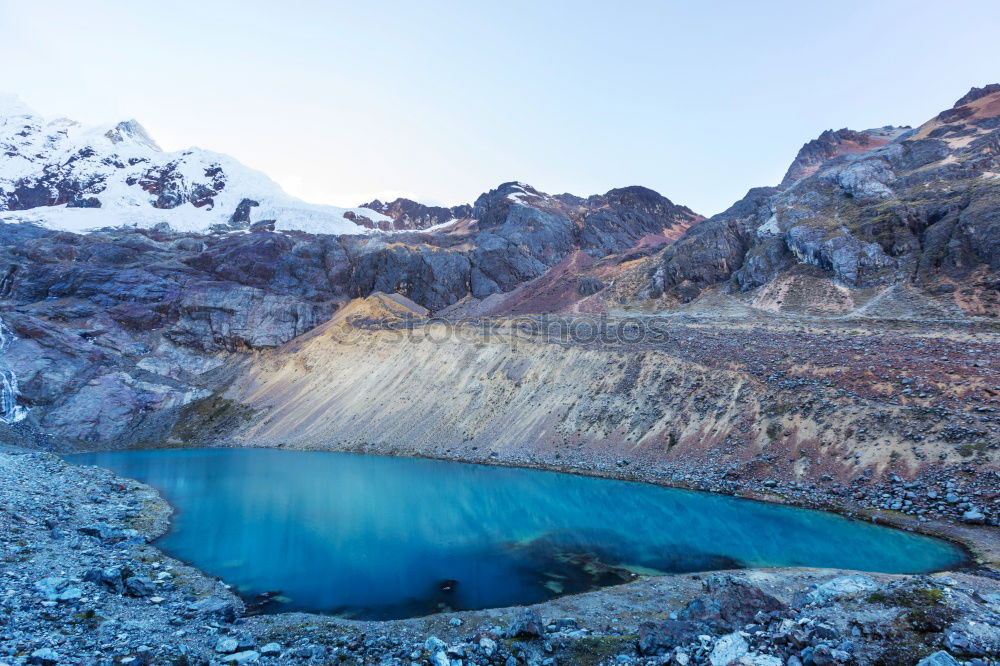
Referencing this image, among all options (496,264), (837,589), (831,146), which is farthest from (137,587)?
(831,146)

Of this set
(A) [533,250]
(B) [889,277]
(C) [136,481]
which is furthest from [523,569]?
(A) [533,250]

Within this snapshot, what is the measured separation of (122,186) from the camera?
167m

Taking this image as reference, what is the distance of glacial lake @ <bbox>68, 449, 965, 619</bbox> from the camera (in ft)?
58.5

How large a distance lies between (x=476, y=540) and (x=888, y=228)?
6091cm

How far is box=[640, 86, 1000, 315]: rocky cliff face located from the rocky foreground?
1690 inches

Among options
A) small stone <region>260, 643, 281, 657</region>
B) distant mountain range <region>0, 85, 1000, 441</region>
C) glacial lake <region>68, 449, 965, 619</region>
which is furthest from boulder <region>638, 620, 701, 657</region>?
distant mountain range <region>0, 85, 1000, 441</region>

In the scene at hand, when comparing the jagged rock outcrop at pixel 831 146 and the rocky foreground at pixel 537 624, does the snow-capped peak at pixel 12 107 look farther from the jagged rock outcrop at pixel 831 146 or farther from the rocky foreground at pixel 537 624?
the jagged rock outcrop at pixel 831 146

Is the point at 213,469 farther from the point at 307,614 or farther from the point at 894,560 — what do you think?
the point at 894,560

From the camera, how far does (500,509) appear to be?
29094 millimetres

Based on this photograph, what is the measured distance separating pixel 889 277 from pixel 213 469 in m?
72.4

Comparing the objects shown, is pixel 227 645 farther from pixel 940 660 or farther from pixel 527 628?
pixel 940 660

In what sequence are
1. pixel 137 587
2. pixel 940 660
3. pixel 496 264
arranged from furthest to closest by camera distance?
pixel 496 264
pixel 137 587
pixel 940 660

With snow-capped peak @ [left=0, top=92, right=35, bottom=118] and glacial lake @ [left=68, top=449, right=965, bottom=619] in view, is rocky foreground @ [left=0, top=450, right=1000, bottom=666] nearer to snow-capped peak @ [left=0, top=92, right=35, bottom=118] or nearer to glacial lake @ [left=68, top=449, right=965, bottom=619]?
glacial lake @ [left=68, top=449, right=965, bottom=619]

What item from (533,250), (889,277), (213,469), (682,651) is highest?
(533,250)
